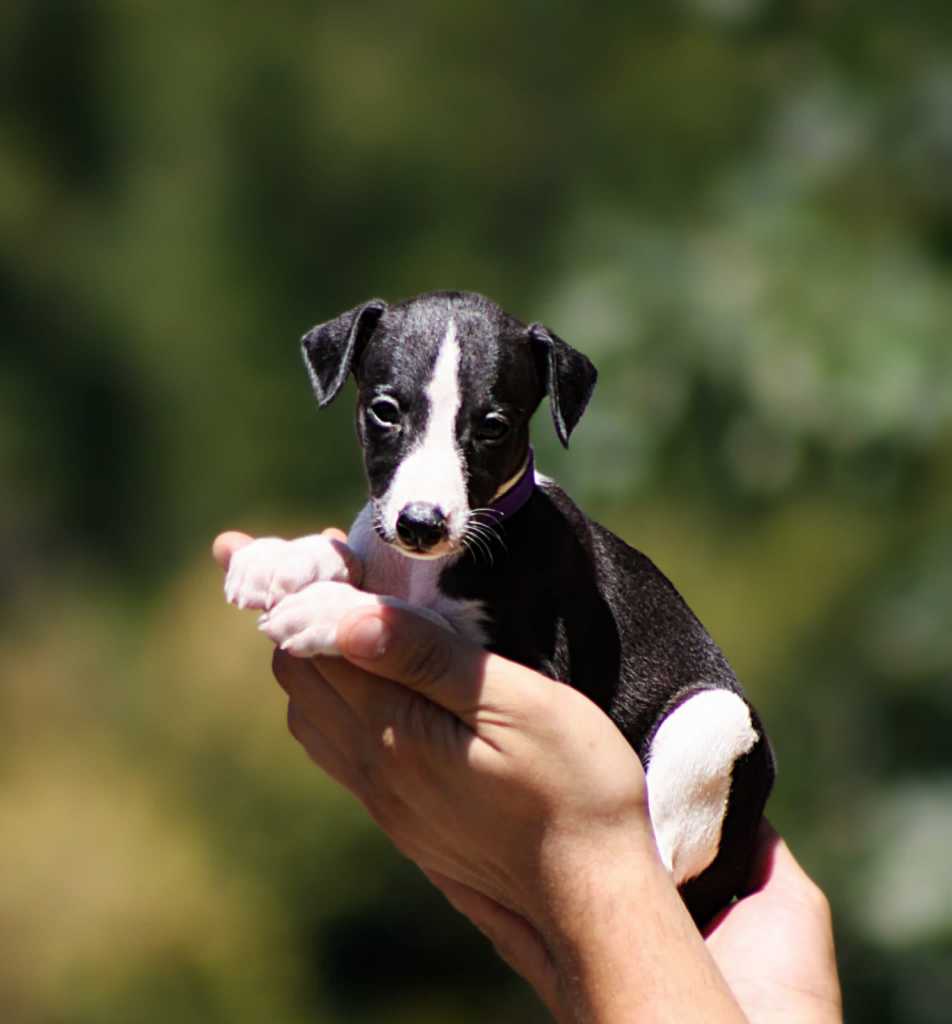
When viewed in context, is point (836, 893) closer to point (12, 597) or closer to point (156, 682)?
point (156, 682)

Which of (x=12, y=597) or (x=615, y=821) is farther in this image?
(x=12, y=597)

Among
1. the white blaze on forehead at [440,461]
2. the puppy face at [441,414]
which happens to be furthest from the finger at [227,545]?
the white blaze on forehead at [440,461]

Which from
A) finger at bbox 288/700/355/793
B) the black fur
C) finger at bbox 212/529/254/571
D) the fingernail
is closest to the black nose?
the black fur

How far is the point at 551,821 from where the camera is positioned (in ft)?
8.77

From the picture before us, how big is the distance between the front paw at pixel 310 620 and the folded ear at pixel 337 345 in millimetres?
316

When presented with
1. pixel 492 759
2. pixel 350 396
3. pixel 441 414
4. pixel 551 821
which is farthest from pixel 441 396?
pixel 350 396

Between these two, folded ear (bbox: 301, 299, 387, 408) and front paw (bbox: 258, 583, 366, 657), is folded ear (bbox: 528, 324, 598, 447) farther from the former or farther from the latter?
front paw (bbox: 258, 583, 366, 657)

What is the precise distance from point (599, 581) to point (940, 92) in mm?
3132

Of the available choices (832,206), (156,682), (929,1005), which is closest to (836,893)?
(929,1005)

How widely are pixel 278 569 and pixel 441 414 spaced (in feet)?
1.47

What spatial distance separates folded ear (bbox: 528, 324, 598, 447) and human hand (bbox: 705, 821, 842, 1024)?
3.49 ft

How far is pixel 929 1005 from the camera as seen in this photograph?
6105 mm

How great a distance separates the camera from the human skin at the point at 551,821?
99.8 inches

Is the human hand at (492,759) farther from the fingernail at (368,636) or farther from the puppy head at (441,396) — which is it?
the puppy head at (441,396)
